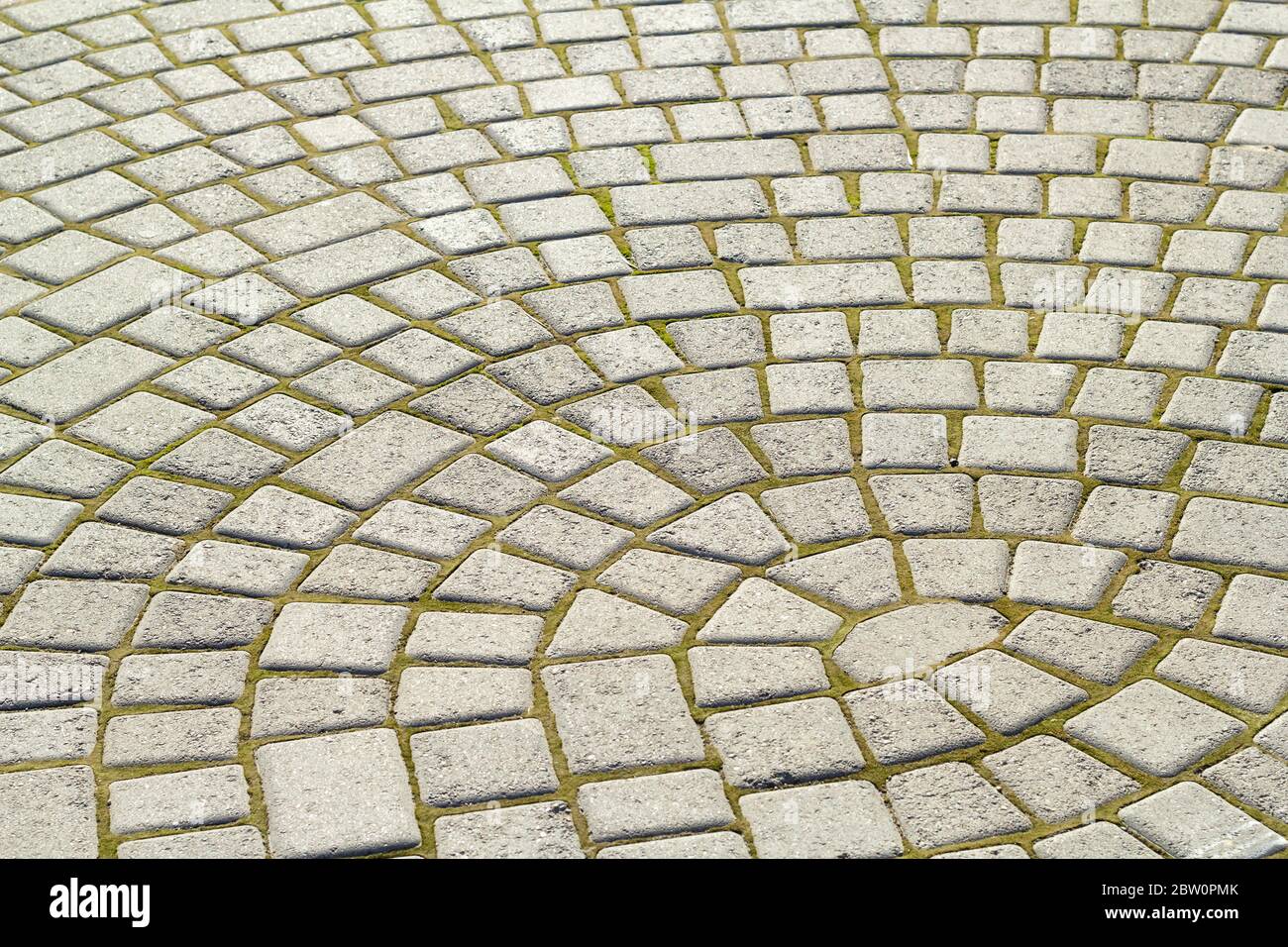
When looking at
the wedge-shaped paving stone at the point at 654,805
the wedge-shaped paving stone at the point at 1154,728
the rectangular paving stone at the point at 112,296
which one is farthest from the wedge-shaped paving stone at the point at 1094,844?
the rectangular paving stone at the point at 112,296

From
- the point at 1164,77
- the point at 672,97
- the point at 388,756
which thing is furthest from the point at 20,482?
the point at 1164,77

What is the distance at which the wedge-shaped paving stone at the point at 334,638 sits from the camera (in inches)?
132

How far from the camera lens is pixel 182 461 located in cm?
392

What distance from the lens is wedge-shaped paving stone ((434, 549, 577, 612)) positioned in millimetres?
3516

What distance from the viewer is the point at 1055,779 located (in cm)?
308

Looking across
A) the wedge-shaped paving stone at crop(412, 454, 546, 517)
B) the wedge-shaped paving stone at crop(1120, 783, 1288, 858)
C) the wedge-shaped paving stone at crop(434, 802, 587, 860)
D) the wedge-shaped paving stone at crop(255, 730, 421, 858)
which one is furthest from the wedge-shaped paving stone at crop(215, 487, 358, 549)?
the wedge-shaped paving stone at crop(1120, 783, 1288, 858)

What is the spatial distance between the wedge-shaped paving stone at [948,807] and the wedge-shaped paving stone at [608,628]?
640 millimetres

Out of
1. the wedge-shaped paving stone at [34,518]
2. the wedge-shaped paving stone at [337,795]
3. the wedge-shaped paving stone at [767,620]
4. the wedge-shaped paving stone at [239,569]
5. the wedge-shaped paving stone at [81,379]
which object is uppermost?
the wedge-shaped paving stone at [81,379]

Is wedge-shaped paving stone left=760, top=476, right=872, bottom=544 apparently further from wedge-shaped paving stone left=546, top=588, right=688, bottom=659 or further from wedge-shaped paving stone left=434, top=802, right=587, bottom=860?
wedge-shaped paving stone left=434, top=802, right=587, bottom=860

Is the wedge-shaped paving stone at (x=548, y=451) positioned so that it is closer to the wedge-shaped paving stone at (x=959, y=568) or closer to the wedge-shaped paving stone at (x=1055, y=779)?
the wedge-shaped paving stone at (x=959, y=568)

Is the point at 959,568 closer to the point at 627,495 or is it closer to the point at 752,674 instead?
the point at 752,674

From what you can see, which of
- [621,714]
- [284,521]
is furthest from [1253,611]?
[284,521]

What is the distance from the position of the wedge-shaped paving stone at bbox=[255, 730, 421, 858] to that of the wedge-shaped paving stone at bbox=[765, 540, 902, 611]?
104cm

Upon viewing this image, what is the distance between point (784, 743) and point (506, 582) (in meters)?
0.80
